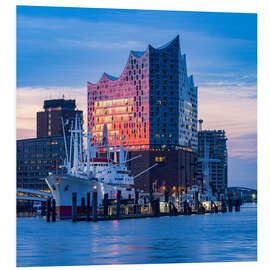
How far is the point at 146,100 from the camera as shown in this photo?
86250 millimetres

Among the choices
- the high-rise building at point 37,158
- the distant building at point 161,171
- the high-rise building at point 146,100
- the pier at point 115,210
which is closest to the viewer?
the pier at point 115,210

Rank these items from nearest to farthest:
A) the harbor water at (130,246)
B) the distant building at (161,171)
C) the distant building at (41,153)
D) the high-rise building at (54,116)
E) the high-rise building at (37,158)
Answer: the harbor water at (130,246) → the distant building at (161,171) → the distant building at (41,153) → the high-rise building at (37,158) → the high-rise building at (54,116)

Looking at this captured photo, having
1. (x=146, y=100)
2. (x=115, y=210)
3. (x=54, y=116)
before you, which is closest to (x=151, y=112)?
(x=146, y=100)

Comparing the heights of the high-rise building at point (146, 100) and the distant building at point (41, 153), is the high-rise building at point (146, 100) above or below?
above

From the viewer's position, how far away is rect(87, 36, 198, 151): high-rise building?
3250 inches

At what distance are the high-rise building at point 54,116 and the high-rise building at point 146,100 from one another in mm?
24051

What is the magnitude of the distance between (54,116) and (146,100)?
99.0 feet

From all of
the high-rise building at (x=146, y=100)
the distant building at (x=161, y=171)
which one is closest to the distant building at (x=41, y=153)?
the high-rise building at (x=146, y=100)

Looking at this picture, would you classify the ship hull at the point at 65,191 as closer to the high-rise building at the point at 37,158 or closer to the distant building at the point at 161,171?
the distant building at the point at 161,171

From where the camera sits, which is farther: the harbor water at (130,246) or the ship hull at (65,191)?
the ship hull at (65,191)

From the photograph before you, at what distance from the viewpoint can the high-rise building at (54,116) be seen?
112 metres

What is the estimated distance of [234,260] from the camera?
27188mm

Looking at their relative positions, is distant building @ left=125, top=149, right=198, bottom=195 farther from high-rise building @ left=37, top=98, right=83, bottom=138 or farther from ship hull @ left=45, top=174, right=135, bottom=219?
high-rise building @ left=37, top=98, right=83, bottom=138
